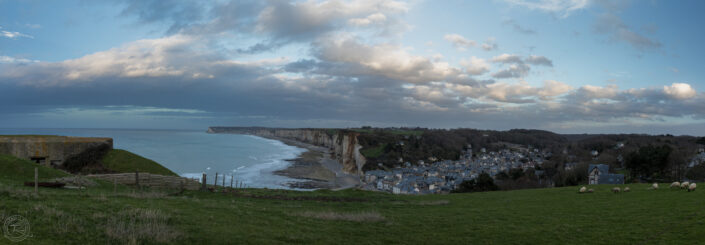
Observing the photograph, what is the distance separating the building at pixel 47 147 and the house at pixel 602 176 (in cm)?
5441

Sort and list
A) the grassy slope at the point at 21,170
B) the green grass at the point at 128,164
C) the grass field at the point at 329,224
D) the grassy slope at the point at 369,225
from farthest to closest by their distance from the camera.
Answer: the green grass at the point at 128,164 < the grassy slope at the point at 21,170 < the grassy slope at the point at 369,225 < the grass field at the point at 329,224

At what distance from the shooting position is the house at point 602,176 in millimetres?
40500

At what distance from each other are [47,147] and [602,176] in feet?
189

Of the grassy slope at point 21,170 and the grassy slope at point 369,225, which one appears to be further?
the grassy slope at point 21,170

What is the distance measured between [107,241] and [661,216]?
62.4ft

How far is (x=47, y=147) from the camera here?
3147 centimetres

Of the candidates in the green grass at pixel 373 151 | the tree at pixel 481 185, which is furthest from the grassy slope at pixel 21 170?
the green grass at pixel 373 151

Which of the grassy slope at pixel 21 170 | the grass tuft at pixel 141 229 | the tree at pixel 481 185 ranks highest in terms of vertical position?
the grass tuft at pixel 141 229

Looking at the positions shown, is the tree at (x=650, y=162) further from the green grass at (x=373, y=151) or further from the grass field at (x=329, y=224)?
the green grass at (x=373, y=151)

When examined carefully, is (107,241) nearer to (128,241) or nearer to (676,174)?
(128,241)

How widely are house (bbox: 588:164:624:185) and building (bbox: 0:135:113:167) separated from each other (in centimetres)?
5441

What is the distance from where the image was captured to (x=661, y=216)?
46.4 ft

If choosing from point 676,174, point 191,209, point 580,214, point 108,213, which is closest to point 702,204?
point 580,214

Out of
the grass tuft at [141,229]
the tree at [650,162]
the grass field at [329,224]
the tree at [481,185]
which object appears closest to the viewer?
the grass tuft at [141,229]
